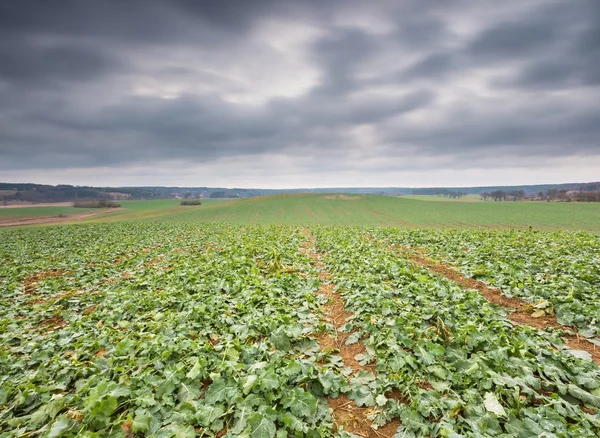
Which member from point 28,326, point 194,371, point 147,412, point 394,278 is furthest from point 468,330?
point 28,326

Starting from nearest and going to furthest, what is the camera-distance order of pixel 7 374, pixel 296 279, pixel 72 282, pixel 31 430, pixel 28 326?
pixel 31 430 < pixel 7 374 < pixel 28 326 < pixel 296 279 < pixel 72 282

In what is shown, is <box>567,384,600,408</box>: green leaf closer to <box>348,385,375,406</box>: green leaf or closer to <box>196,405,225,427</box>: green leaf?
<box>348,385,375,406</box>: green leaf

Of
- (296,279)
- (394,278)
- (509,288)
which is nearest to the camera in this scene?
(509,288)

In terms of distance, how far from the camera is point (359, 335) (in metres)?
6.36

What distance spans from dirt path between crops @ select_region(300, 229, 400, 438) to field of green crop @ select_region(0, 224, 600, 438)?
0.11 ft

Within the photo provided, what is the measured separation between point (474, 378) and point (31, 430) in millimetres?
6722

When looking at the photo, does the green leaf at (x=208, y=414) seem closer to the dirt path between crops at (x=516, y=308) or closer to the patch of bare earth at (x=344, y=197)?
the dirt path between crops at (x=516, y=308)

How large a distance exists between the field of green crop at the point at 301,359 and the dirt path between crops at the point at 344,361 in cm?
3

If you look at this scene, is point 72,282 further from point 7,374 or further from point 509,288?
point 509,288

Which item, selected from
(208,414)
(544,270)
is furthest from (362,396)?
(544,270)

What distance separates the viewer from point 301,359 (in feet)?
17.3

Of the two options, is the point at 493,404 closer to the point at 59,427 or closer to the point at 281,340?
the point at 281,340

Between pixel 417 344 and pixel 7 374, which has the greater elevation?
pixel 417 344

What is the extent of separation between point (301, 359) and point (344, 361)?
0.98 meters
